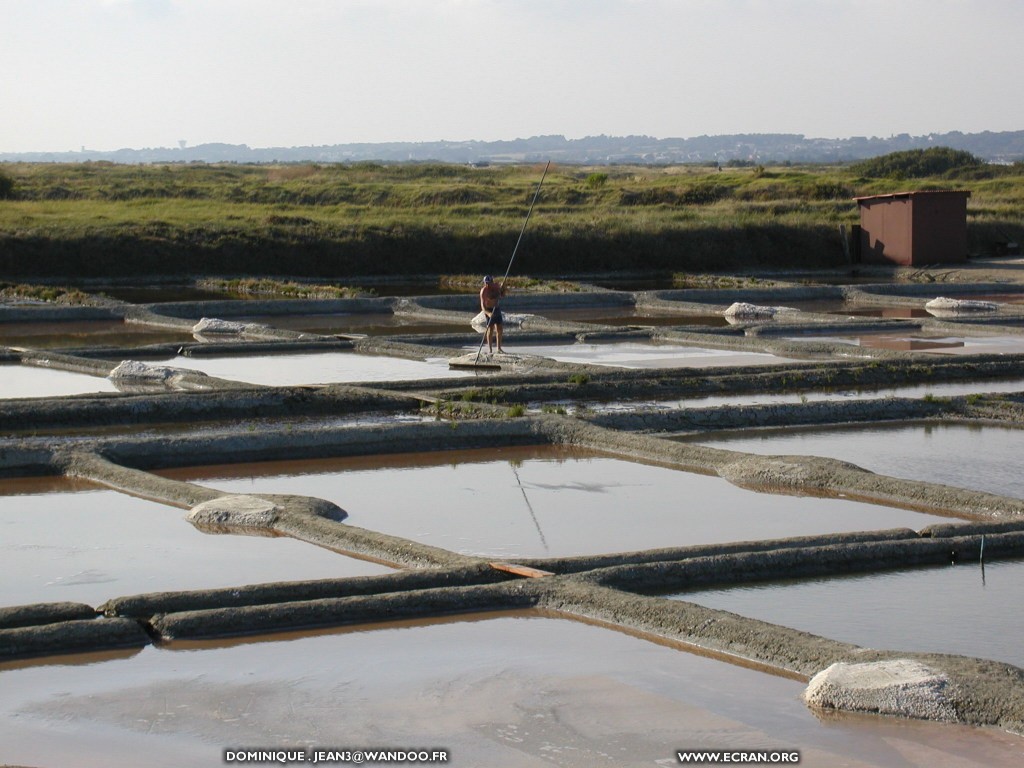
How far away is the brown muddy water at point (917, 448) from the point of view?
7148 millimetres

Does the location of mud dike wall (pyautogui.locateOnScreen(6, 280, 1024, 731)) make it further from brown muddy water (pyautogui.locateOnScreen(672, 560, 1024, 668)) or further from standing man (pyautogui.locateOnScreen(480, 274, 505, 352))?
standing man (pyautogui.locateOnScreen(480, 274, 505, 352))

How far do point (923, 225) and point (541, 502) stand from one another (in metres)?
16.3

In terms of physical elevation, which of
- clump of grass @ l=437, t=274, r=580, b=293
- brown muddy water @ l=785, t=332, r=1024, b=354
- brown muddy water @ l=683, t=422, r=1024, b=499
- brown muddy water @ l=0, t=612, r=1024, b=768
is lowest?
brown muddy water @ l=683, t=422, r=1024, b=499

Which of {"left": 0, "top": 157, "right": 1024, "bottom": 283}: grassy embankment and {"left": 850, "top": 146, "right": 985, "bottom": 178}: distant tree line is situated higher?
{"left": 850, "top": 146, "right": 985, "bottom": 178}: distant tree line

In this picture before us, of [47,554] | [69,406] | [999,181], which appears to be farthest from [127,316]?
[999,181]

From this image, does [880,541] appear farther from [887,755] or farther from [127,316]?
[127,316]

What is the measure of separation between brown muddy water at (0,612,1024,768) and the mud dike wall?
103 millimetres

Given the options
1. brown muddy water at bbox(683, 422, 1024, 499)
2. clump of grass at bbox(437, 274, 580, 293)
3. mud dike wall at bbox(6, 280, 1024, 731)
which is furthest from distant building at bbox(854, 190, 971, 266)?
brown muddy water at bbox(683, 422, 1024, 499)

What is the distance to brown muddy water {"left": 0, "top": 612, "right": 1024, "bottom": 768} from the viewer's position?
3562mm

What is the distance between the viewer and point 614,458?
780 centimetres

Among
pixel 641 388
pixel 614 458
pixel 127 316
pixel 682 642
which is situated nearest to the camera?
pixel 682 642

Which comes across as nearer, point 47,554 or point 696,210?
Answer: point 47,554

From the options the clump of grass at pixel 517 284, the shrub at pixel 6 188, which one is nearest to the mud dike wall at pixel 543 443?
the clump of grass at pixel 517 284

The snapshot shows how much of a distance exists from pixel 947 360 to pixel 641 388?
9.05 ft
